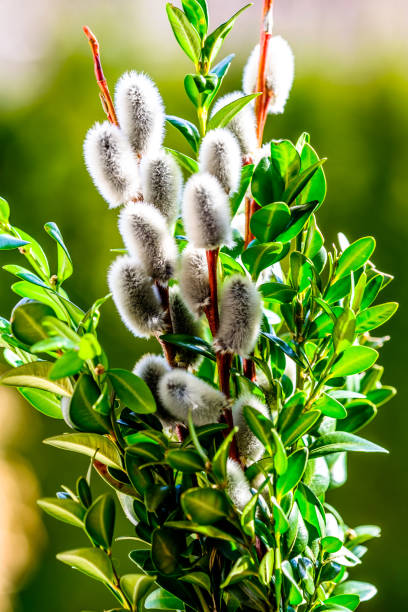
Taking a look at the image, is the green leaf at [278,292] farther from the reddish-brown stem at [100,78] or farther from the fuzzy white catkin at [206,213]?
the reddish-brown stem at [100,78]

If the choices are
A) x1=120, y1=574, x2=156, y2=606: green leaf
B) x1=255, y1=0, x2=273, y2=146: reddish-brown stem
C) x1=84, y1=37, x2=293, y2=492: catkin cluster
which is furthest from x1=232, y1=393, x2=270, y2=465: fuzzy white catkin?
x1=255, y1=0, x2=273, y2=146: reddish-brown stem

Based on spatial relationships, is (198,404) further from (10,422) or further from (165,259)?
(10,422)

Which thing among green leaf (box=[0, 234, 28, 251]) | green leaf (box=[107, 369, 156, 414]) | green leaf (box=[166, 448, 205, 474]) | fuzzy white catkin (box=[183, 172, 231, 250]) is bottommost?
green leaf (box=[166, 448, 205, 474])

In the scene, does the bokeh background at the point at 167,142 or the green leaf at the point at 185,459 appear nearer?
the green leaf at the point at 185,459

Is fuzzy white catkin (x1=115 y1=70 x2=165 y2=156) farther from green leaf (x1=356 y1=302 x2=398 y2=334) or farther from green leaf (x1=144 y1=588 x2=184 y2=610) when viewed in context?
green leaf (x1=144 y1=588 x2=184 y2=610)

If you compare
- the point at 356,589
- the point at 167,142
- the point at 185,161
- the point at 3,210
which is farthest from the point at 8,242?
the point at 167,142

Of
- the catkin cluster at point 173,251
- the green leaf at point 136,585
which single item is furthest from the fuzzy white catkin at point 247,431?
the green leaf at point 136,585

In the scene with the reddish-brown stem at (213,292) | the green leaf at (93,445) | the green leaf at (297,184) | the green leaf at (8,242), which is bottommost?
the green leaf at (93,445)
